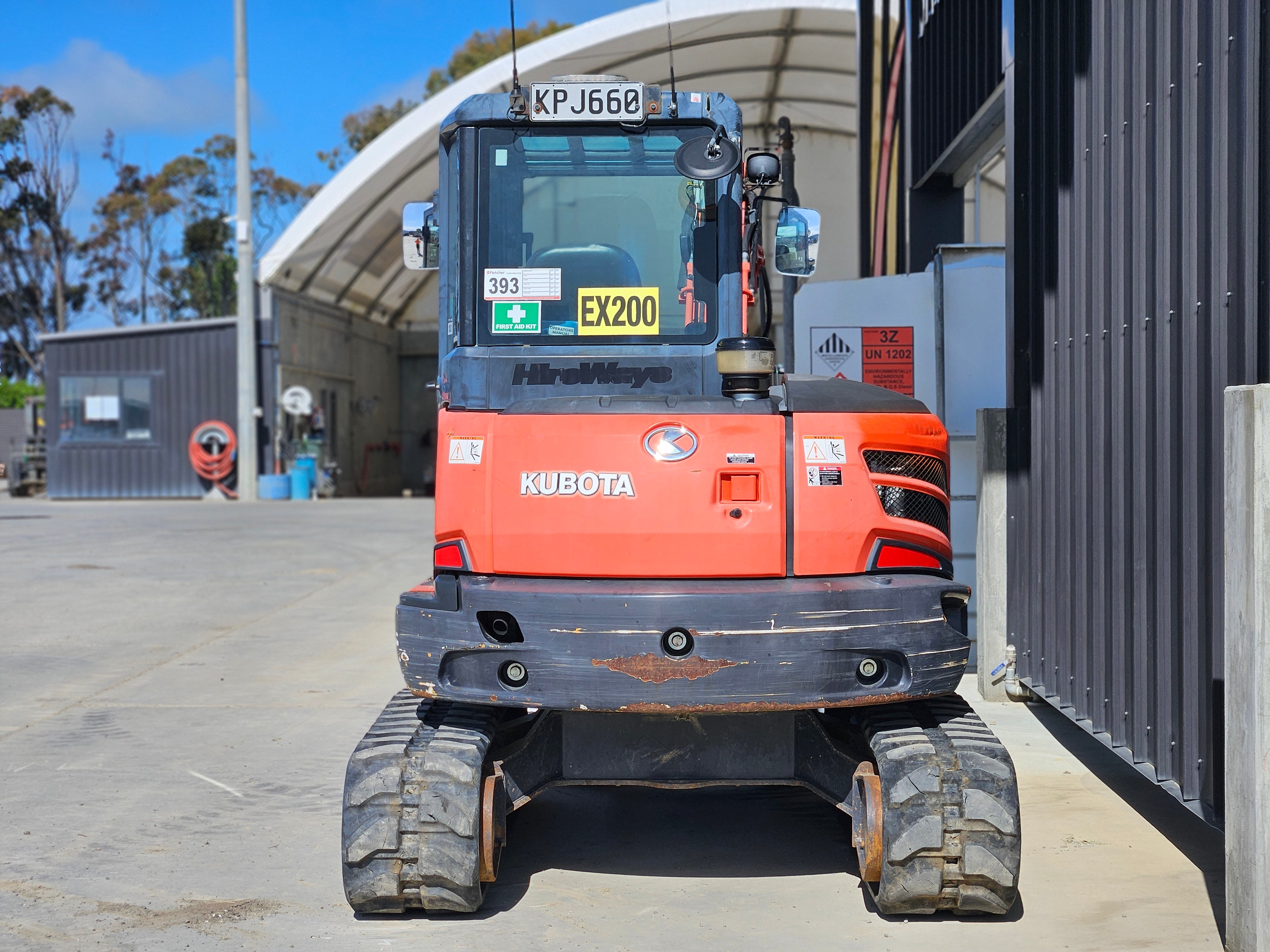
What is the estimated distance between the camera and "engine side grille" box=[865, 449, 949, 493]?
4512 millimetres

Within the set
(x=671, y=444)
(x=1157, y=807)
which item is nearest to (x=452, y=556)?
(x=671, y=444)

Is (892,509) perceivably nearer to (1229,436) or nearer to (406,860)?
(1229,436)

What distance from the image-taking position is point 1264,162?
4.31 m

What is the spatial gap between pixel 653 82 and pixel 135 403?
13.1 metres

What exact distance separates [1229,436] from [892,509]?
108 centimetres

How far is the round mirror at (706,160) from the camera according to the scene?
4.89 m

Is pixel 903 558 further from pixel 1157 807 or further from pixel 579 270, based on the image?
pixel 1157 807

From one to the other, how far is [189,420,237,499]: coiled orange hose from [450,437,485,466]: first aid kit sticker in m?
25.2

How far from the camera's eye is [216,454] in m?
28.6

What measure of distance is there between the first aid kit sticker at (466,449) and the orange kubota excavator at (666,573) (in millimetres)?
13

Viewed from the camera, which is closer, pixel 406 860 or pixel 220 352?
pixel 406 860

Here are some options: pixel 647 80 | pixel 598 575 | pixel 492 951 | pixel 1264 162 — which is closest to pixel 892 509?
pixel 598 575

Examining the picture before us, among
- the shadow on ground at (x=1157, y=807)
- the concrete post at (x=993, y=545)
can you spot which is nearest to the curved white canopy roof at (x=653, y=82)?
the concrete post at (x=993, y=545)

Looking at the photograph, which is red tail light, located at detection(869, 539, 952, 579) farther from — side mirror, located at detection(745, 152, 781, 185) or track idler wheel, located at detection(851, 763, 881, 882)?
side mirror, located at detection(745, 152, 781, 185)
